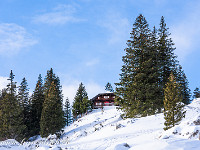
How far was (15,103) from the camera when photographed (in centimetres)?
3697

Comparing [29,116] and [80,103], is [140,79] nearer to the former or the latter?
[29,116]

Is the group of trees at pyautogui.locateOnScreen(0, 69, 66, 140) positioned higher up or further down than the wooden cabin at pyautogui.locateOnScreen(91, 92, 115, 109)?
further down

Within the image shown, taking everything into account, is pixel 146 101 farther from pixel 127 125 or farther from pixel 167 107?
pixel 167 107

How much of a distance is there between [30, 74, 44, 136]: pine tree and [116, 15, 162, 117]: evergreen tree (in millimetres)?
26761

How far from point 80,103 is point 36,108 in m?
17.7

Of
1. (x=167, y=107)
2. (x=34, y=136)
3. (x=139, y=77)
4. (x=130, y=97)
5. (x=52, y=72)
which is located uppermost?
(x=52, y=72)

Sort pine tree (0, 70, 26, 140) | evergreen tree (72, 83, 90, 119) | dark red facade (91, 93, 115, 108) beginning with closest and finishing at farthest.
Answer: pine tree (0, 70, 26, 140) < evergreen tree (72, 83, 90, 119) < dark red facade (91, 93, 115, 108)

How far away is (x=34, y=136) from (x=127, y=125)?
31928 mm

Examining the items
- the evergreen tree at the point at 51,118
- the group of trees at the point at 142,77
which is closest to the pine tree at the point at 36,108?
the evergreen tree at the point at 51,118

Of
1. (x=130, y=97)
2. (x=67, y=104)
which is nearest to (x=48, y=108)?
(x=130, y=97)

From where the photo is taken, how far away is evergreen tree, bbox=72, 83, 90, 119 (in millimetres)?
60312

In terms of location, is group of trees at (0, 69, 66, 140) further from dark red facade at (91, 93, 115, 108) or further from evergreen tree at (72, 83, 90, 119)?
dark red facade at (91, 93, 115, 108)

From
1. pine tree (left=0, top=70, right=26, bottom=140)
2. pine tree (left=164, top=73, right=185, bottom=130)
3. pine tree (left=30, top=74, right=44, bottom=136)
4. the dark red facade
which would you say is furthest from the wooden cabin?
pine tree (left=164, top=73, right=185, bottom=130)

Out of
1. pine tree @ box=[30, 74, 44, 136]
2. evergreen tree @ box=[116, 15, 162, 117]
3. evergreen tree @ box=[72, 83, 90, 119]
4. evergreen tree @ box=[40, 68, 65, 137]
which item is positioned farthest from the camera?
evergreen tree @ box=[72, 83, 90, 119]
